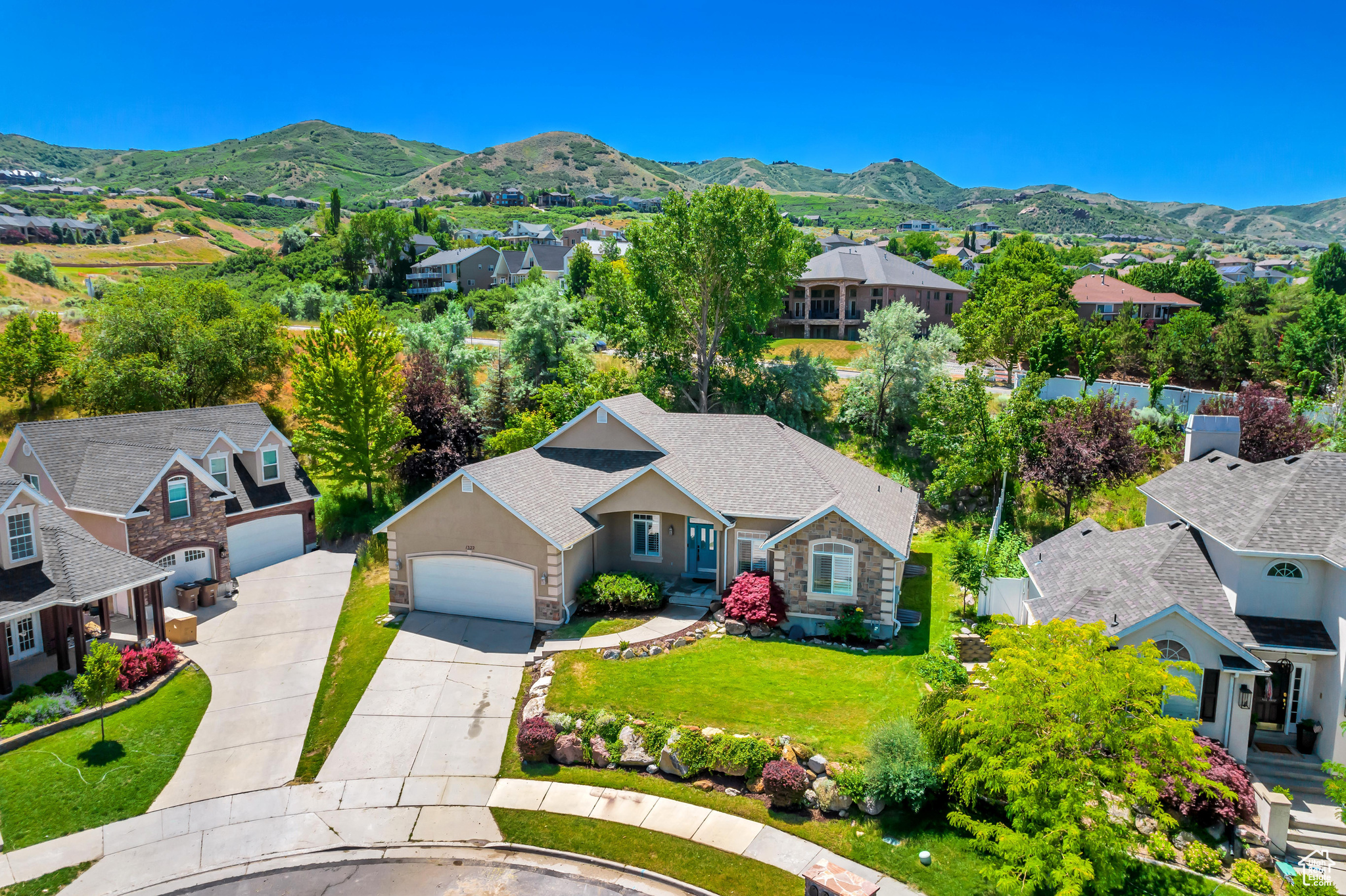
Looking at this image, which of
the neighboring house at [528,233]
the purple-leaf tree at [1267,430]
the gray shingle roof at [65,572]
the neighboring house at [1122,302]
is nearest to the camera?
the gray shingle roof at [65,572]

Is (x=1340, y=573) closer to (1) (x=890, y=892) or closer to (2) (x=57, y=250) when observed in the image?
(1) (x=890, y=892)

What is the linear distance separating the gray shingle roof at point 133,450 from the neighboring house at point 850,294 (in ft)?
140

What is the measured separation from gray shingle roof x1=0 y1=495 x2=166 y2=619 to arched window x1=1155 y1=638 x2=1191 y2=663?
28.3 metres

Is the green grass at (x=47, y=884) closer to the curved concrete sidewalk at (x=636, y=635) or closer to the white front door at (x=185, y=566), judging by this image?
the curved concrete sidewalk at (x=636, y=635)

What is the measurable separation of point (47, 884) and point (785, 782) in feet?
Result: 48.1

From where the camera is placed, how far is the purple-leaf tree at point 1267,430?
1143 inches

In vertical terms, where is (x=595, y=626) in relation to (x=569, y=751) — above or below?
above

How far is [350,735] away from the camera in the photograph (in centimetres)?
1941

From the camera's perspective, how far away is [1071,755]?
1368 cm

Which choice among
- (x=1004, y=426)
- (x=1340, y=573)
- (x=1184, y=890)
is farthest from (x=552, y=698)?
(x=1004, y=426)

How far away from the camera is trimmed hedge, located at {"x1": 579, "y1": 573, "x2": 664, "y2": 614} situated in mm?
25281

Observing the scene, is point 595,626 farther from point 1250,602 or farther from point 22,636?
point 1250,602

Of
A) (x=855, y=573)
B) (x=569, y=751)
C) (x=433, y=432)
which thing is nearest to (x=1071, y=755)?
(x=855, y=573)

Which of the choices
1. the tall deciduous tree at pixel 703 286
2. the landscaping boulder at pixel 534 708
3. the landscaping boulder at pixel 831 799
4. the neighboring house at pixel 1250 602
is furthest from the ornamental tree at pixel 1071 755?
the tall deciduous tree at pixel 703 286
